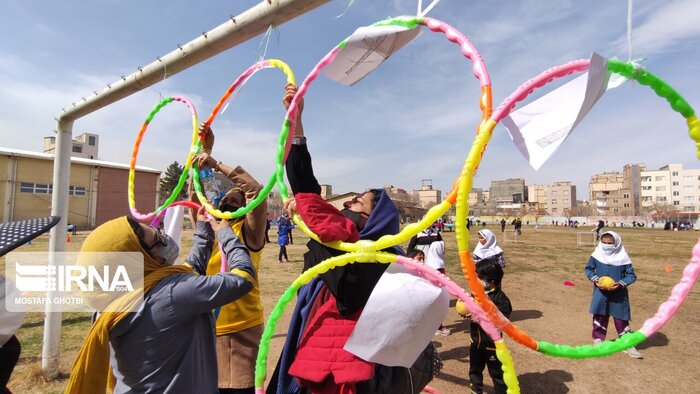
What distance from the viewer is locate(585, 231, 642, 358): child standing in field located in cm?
655

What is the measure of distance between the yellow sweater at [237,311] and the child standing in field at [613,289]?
6.46 metres

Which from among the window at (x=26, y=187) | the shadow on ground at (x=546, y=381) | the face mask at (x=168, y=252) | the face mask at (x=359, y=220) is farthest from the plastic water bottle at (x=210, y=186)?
the window at (x=26, y=187)

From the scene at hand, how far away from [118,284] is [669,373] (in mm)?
8002

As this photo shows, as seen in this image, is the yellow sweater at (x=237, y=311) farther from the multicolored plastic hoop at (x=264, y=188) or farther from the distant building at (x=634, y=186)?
the distant building at (x=634, y=186)

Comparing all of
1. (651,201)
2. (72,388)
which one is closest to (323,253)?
(72,388)

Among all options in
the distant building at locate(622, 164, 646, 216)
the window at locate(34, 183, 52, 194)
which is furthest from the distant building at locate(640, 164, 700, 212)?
the window at locate(34, 183, 52, 194)

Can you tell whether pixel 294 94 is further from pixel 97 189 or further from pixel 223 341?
pixel 97 189

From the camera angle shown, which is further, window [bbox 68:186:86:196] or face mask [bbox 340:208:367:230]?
window [bbox 68:186:86:196]

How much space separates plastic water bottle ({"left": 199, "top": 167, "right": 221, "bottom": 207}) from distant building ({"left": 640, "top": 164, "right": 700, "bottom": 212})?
117380 mm

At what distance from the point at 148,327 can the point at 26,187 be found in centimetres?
4467

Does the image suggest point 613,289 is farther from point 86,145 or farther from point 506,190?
point 506,190

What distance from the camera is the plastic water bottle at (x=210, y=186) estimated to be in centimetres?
351

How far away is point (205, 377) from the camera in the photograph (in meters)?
2.24

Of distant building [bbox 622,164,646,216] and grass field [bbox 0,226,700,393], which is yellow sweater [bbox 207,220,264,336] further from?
distant building [bbox 622,164,646,216]
